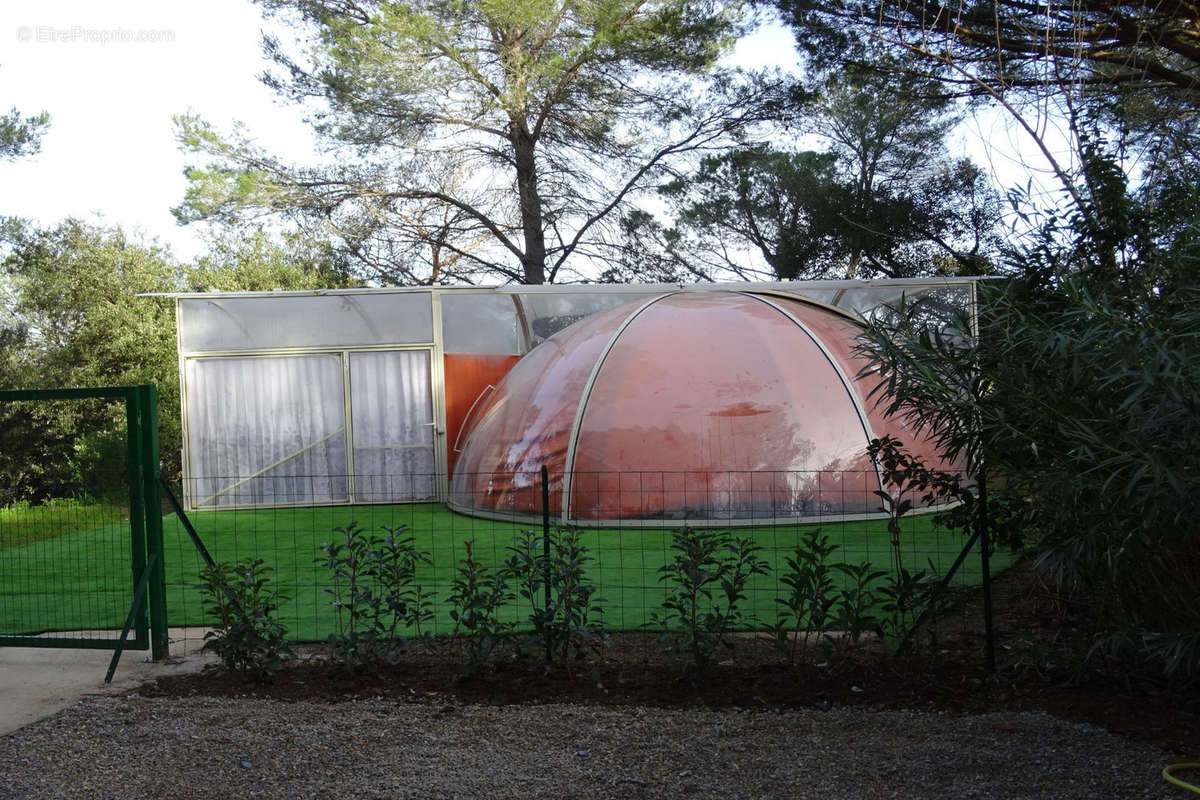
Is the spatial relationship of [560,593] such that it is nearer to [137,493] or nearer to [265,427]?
[137,493]

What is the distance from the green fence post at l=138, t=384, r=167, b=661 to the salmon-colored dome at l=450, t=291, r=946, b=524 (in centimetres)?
473

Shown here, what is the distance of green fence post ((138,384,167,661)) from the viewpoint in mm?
5262

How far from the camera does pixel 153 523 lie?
5.30 m

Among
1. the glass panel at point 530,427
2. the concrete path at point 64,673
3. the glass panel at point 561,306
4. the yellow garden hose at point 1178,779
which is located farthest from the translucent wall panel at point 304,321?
the yellow garden hose at point 1178,779

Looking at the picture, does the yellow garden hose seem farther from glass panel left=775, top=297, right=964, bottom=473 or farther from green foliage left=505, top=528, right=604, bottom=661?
glass panel left=775, top=297, right=964, bottom=473

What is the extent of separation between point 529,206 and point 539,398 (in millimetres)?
9617

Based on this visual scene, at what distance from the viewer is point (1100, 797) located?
3.18m

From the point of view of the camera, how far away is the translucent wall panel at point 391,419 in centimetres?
1284

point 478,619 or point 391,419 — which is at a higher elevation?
point 391,419

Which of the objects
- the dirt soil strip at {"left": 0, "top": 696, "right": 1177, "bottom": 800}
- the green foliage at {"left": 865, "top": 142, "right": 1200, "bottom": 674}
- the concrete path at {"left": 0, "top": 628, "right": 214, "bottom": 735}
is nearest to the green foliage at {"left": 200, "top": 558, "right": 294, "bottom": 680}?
the dirt soil strip at {"left": 0, "top": 696, "right": 1177, "bottom": 800}

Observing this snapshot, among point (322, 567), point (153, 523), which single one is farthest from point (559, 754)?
point (153, 523)

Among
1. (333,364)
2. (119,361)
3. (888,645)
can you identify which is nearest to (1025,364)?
(888,645)

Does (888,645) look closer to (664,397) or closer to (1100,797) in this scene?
(1100,797)

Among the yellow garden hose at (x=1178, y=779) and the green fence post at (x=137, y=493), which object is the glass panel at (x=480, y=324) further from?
the yellow garden hose at (x=1178, y=779)
